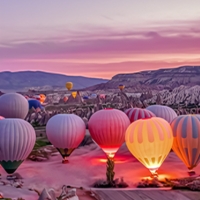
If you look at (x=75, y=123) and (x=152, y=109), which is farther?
(x=152, y=109)

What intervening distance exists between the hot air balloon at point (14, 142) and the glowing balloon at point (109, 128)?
3.51 m

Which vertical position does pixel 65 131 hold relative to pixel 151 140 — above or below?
below

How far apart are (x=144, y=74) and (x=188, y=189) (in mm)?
160727

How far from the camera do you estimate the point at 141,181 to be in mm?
15547

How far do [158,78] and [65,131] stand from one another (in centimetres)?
14572

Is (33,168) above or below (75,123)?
below

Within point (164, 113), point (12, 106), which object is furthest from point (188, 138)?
point (12, 106)

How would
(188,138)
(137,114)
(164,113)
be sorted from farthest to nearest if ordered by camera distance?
(164,113) → (137,114) → (188,138)

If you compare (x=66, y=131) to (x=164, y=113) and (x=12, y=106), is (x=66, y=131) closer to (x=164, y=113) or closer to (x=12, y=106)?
(x=164, y=113)

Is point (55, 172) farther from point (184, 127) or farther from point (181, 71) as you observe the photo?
point (181, 71)

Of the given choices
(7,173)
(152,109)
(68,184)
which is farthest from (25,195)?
(152,109)

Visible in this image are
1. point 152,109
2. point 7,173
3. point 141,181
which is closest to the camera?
point 141,181

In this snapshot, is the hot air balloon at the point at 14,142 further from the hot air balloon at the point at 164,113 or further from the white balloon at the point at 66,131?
the hot air balloon at the point at 164,113

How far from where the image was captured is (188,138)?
16125mm
